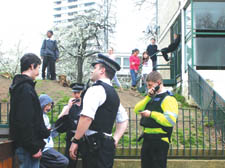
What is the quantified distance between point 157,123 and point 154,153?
414 mm

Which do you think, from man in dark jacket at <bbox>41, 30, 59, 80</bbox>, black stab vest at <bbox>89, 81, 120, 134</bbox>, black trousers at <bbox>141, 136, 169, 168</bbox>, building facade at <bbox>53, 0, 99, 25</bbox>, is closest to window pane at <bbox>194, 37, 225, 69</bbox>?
man in dark jacket at <bbox>41, 30, 59, 80</bbox>

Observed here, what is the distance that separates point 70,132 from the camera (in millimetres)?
5375

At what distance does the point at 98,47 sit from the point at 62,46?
374 cm

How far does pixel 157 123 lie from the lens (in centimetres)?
444

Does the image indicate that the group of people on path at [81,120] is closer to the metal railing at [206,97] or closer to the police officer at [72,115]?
the police officer at [72,115]

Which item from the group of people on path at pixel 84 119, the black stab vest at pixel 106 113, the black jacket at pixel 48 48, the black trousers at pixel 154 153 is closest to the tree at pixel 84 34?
the black jacket at pixel 48 48

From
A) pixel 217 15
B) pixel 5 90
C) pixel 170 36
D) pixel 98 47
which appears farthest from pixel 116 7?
pixel 5 90

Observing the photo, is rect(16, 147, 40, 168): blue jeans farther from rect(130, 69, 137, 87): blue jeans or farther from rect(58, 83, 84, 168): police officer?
rect(130, 69, 137, 87): blue jeans

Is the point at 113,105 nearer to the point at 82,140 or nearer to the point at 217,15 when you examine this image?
the point at 82,140

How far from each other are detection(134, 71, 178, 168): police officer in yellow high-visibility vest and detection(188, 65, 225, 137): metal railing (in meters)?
3.59

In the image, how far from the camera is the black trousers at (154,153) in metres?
4.40

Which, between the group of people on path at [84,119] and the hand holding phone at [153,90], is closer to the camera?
the group of people on path at [84,119]

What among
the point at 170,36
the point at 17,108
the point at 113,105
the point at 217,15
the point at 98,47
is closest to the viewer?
the point at 17,108

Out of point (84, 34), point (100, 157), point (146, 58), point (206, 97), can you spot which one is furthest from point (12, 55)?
point (100, 157)
